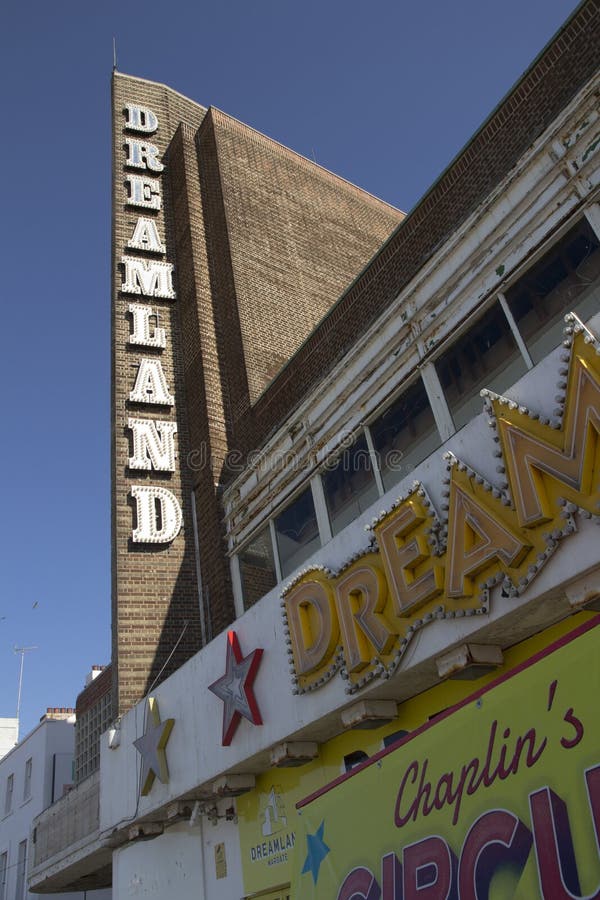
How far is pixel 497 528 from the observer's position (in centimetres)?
666

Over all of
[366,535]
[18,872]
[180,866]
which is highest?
[18,872]

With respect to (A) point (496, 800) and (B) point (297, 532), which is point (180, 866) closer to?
(B) point (297, 532)

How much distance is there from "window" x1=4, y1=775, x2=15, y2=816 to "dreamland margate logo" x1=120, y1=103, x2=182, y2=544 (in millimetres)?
19399

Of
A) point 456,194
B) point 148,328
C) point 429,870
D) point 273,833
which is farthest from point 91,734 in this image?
point 429,870

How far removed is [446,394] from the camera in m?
9.31

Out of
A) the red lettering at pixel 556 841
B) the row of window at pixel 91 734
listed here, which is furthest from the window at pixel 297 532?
the row of window at pixel 91 734

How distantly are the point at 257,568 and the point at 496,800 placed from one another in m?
10.2

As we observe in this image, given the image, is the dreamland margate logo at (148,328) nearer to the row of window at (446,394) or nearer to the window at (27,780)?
the row of window at (446,394)

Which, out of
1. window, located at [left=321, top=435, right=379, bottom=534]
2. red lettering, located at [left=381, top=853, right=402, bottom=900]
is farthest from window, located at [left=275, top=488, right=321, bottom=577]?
red lettering, located at [left=381, top=853, right=402, bottom=900]

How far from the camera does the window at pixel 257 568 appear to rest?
12.3 meters

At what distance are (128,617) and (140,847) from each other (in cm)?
364

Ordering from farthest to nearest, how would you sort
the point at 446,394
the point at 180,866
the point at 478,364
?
the point at 180,866, the point at 446,394, the point at 478,364

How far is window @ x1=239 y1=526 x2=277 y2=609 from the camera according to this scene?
1234 cm

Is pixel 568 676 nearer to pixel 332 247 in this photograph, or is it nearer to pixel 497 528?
pixel 497 528
